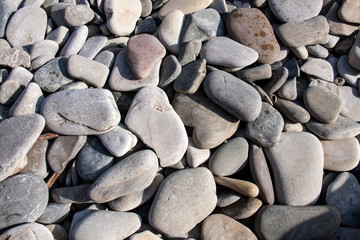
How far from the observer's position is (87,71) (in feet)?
6.07

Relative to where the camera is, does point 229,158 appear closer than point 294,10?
Yes

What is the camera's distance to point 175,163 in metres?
1.79

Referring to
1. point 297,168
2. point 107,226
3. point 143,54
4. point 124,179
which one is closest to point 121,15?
point 143,54

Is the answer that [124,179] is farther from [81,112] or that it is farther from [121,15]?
[121,15]

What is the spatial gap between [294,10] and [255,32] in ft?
1.23

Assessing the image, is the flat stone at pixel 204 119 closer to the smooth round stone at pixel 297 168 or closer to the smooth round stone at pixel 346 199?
the smooth round stone at pixel 297 168

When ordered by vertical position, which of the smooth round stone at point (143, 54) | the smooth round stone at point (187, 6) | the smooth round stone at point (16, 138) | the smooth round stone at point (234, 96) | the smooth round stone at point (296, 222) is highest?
the smooth round stone at point (187, 6)

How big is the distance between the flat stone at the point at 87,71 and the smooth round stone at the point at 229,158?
878 millimetres

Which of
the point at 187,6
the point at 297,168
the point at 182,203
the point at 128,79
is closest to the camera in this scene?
the point at 182,203

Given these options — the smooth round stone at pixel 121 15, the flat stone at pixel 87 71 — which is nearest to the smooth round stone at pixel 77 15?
the smooth round stone at pixel 121 15

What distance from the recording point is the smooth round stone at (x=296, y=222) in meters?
1.66

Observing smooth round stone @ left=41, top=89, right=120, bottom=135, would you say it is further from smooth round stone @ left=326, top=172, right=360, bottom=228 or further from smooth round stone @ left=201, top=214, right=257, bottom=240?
smooth round stone @ left=326, top=172, right=360, bottom=228

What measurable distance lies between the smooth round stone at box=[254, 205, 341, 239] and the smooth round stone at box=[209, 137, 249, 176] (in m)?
0.30

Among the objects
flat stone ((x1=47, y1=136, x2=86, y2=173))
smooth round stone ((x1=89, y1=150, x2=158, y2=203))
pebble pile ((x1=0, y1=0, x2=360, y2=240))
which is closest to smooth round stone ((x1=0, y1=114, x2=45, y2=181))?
pebble pile ((x1=0, y1=0, x2=360, y2=240))
